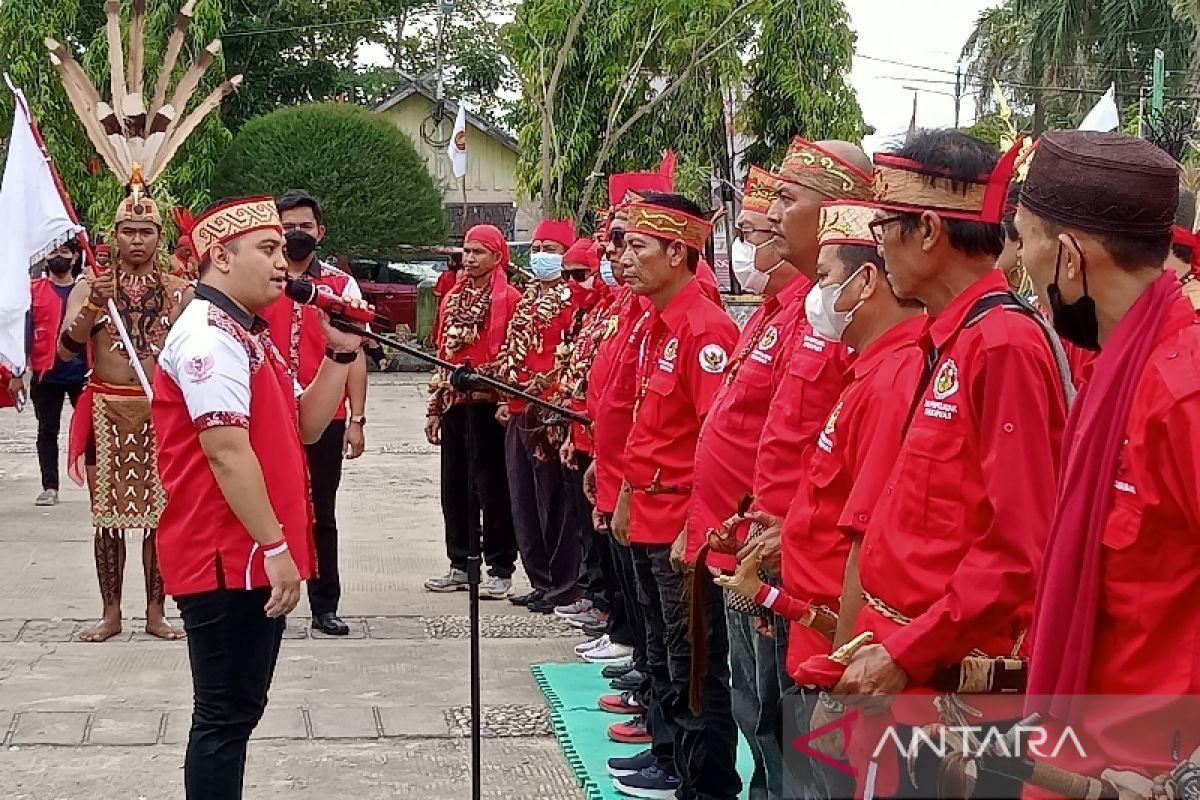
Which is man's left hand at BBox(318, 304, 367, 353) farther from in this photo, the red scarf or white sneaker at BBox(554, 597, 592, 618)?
white sneaker at BBox(554, 597, 592, 618)

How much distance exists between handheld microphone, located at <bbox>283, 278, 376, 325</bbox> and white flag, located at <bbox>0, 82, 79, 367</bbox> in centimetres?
254

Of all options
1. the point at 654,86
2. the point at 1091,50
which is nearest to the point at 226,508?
the point at 654,86

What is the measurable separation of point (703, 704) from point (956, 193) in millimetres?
2410

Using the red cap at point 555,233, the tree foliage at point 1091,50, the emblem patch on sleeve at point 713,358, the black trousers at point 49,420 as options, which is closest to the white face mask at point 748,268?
the emblem patch on sleeve at point 713,358

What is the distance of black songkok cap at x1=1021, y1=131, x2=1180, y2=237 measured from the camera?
103 inches

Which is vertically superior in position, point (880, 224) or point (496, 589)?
point (880, 224)

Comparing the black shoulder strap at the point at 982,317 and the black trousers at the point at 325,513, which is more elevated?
the black shoulder strap at the point at 982,317

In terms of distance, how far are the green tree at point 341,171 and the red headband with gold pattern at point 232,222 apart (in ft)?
78.4

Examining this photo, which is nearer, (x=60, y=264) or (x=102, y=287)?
(x=102, y=287)

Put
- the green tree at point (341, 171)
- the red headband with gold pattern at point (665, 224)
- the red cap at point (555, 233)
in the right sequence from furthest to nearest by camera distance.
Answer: the green tree at point (341, 171), the red cap at point (555, 233), the red headband with gold pattern at point (665, 224)

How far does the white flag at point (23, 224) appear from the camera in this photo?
680 centimetres

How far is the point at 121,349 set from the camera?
310 inches

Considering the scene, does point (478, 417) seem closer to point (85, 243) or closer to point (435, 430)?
point (435, 430)

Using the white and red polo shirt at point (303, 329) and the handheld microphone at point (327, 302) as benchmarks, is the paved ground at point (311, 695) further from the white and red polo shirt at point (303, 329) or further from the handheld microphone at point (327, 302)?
the handheld microphone at point (327, 302)
